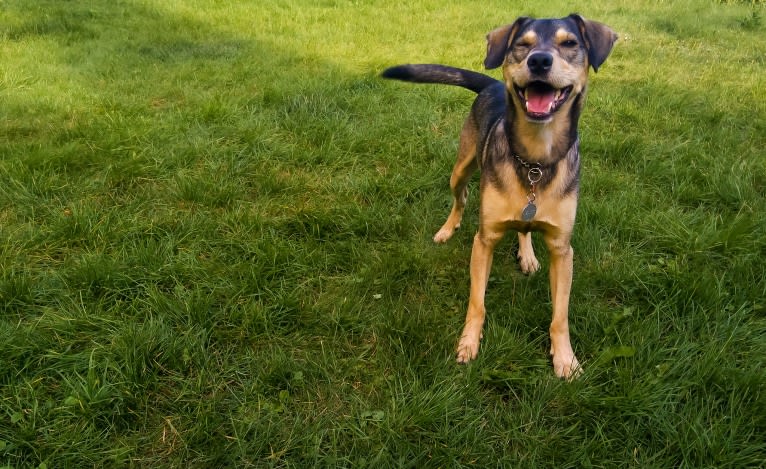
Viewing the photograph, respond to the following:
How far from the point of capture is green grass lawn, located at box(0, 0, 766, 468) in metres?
2.20

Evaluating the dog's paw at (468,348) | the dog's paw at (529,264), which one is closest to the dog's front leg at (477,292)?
the dog's paw at (468,348)

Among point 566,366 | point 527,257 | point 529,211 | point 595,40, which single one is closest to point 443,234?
point 527,257

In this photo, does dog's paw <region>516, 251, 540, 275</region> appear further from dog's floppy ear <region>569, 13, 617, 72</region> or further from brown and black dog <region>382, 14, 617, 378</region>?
dog's floppy ear <region>569, 13, 617, 72</region>

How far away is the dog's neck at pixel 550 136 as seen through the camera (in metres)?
2.57

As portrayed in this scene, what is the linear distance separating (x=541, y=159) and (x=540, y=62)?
1.60 feet

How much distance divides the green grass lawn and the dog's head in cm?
114

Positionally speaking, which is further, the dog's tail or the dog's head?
the dog's tail

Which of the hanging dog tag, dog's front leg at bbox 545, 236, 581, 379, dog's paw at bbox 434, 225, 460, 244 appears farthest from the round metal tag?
dog's paw at bbox 434, 225, 460, 244

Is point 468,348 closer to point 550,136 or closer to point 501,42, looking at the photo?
point 550,136

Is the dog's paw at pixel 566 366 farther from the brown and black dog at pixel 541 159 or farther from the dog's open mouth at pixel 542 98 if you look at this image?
the dog's open mouth at pixel 542 98

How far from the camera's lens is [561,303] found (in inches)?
104

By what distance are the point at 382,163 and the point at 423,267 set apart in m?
1.52

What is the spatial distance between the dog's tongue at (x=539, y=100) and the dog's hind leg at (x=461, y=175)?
3.09 ft

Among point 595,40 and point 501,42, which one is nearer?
point 595,40
